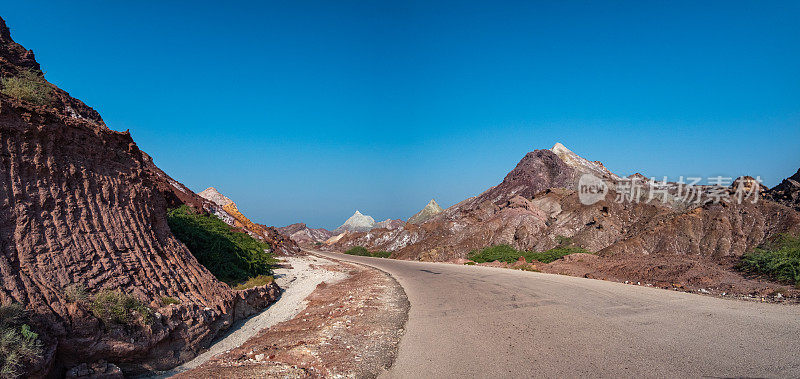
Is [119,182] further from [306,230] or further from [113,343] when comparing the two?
[306,230]

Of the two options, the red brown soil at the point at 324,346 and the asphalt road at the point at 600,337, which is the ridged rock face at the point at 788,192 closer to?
the asphalt road at the point at 600,337

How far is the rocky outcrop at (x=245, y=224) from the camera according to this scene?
27922 mm

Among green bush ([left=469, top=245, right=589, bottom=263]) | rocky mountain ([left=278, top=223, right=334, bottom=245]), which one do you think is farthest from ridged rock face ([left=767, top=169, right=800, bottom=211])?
rocky mountain ([left=278, top=223, right=334, bottom=245])

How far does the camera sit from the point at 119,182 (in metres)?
8.41

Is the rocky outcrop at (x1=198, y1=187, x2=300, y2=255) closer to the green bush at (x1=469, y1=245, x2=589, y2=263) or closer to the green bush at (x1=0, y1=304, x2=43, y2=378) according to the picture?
the green bush at (x1=469, y1=245, x2=589, y2=263)

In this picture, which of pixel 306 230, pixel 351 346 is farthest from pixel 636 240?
pixel 306 230

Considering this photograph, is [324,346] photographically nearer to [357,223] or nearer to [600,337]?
[600,337]

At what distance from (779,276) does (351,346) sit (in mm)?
12044

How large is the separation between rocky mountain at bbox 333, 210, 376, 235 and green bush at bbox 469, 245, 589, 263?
68118mm

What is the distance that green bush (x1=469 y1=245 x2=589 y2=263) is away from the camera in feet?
71.2

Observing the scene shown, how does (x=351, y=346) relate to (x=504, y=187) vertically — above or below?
below

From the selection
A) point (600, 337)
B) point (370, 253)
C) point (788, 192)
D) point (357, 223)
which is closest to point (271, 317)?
point (600, 337)

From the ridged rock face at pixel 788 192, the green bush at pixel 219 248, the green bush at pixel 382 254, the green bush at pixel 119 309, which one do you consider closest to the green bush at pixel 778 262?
the ridged rock face at pixel 788 192

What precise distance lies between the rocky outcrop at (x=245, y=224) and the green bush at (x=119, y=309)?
20191mm
